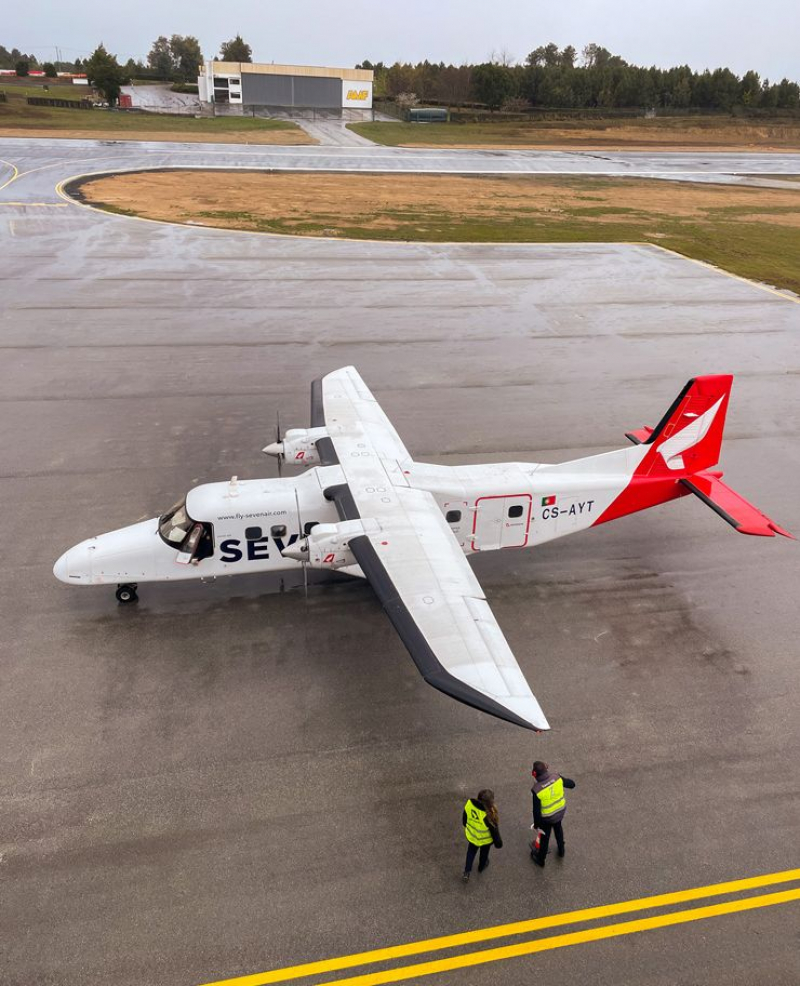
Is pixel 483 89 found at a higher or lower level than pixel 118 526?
higher

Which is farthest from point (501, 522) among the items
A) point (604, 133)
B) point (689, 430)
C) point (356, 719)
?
point (604, 133)

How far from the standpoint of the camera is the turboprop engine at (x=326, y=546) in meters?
13.7

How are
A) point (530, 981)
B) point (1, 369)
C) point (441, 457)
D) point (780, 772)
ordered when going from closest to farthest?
point (530, 981)
point (780, 772)
point (441, 457)
point (1, 369)

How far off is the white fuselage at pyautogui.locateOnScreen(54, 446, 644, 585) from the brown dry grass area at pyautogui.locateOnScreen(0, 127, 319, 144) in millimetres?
95642

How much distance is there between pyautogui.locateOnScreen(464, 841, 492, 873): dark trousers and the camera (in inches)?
403

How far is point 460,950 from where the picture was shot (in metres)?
9.73

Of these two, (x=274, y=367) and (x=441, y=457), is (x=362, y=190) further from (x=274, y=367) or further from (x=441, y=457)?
(x=441, y=457)

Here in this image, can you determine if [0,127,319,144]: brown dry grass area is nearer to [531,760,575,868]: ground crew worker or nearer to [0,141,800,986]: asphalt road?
[0,141,800,986]: asphalt road

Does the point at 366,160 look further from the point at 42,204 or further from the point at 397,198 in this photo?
the point at 42,204

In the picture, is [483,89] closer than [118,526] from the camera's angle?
No

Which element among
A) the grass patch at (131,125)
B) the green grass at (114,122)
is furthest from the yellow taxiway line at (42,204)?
the green grass at (114,122)

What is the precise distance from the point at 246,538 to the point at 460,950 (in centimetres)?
908

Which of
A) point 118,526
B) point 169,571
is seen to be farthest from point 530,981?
point 118,526

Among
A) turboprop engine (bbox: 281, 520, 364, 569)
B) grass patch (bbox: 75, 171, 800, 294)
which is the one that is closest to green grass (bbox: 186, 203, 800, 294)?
grass patch (bbox: 75, 171, 800, 294)
